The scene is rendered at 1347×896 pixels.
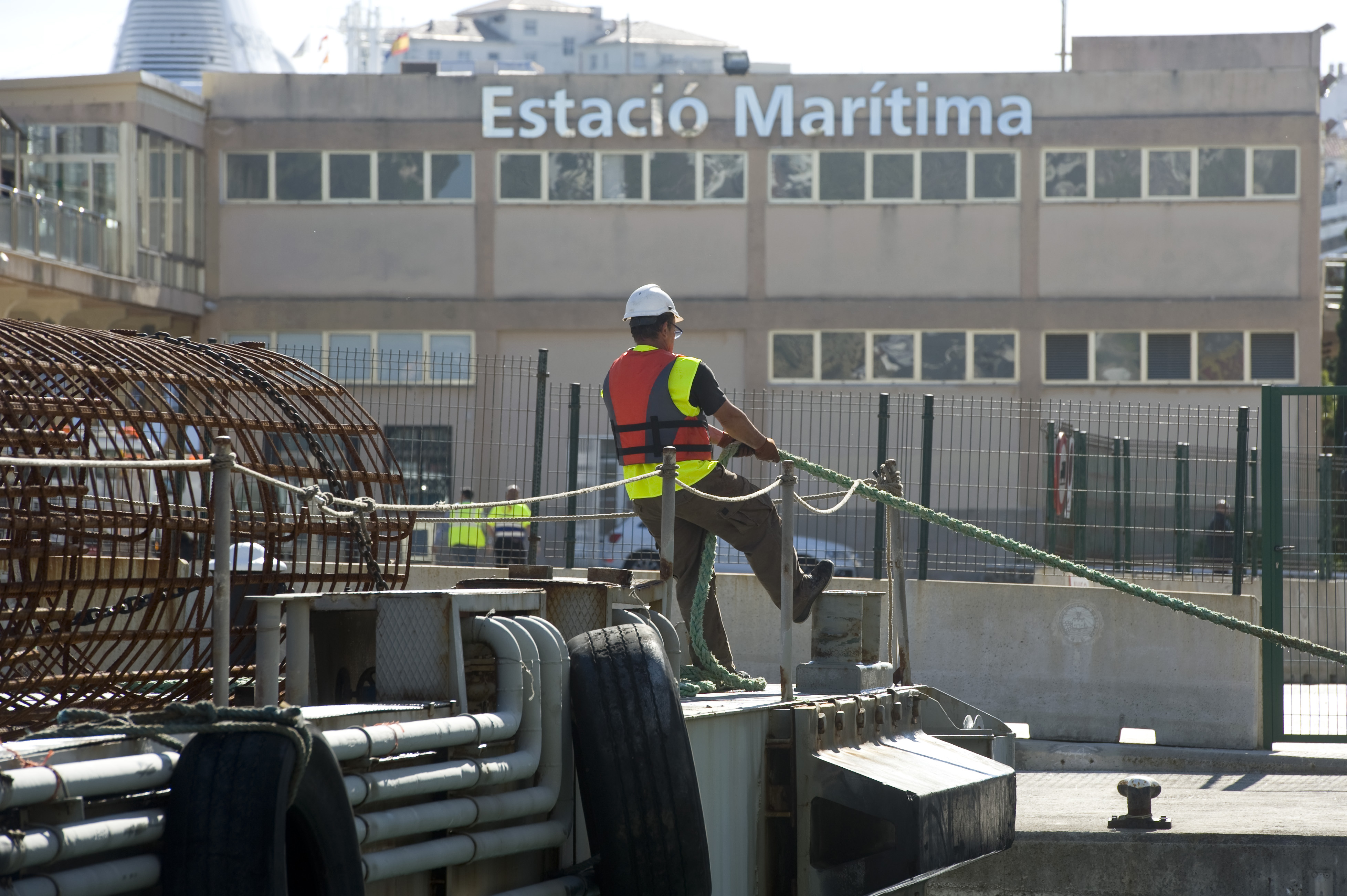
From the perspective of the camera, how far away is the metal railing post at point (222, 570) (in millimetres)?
5270

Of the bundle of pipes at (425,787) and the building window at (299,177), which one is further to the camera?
the building window at (299,177)

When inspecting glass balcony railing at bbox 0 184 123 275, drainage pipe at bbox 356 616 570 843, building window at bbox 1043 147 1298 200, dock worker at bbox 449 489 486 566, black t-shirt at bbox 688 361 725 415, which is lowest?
drainage pipe at bbox 356 616 570 843

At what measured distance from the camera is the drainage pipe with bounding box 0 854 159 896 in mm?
3977

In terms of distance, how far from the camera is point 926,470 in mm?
14164

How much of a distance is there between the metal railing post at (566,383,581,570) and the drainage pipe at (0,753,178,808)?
995 cm

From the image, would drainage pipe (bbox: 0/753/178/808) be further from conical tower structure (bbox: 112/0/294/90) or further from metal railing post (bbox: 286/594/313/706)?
conical tower structure (bbox: 112/0/294/90)

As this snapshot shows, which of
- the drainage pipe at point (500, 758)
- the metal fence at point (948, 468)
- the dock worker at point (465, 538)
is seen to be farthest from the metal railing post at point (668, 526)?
the dock worker at point (465, 538)

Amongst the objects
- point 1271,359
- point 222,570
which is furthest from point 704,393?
point 1271,359

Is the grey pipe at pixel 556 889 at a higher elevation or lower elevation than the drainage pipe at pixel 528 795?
lower

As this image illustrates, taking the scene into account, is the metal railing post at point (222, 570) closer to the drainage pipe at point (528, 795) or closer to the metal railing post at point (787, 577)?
the drainage pipe at point (528, 795)

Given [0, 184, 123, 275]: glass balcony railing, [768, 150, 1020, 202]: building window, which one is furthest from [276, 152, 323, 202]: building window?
[768, 150, 1020, 202]: building window

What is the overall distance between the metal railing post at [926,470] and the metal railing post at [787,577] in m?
6.08

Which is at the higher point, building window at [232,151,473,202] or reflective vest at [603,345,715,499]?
building window at [232,151,473,202]

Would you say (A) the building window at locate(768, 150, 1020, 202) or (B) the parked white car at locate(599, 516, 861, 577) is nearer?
(B) the parked white car at locate(599, 516, 861, 577)
